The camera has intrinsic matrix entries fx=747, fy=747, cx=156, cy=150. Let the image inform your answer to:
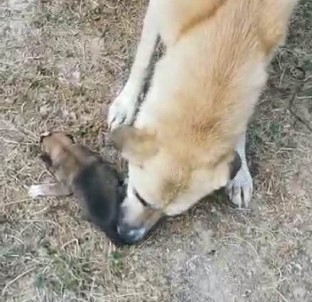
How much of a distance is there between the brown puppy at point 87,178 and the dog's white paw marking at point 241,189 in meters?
0.75

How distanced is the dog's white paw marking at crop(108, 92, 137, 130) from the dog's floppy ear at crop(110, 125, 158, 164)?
2.95 feet

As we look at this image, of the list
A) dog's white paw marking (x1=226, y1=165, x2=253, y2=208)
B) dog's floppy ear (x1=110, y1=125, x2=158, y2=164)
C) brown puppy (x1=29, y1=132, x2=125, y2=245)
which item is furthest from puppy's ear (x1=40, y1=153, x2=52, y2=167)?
dog's white paw marking (x1=226, y1=165, x2=253, y2=208)

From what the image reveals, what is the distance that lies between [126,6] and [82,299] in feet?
6.41

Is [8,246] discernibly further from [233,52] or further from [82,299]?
[233,52]

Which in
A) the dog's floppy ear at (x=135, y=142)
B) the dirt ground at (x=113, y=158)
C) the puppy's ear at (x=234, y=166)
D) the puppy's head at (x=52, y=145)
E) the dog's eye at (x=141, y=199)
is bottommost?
the dirt ground at (x=113, y=158)

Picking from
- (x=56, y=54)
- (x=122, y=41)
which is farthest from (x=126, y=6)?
(x=56, y=54)

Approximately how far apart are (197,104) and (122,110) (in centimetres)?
109

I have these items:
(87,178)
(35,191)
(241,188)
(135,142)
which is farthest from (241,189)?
(35,191)

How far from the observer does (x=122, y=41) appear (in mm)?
4816

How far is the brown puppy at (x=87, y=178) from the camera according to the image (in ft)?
13.0

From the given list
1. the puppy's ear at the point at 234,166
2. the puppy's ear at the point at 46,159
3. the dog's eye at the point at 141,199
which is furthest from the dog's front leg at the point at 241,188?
the puppy's ear at the point at 46,159

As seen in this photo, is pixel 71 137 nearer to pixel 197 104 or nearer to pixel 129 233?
pixel 129 233

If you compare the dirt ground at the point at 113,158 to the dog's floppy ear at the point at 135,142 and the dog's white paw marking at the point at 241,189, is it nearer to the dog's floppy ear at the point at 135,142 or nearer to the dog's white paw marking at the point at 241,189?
the dog's white paw marking at the point at 241,189

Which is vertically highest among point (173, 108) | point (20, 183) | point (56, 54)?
point (173, 108)
